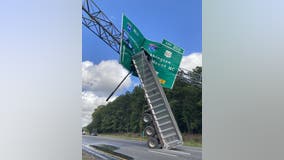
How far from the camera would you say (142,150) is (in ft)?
9.43

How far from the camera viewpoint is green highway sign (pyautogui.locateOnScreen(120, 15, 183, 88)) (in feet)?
9.29

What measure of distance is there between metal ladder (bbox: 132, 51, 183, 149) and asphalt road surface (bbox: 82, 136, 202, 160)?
7cm

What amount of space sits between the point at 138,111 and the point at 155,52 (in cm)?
58

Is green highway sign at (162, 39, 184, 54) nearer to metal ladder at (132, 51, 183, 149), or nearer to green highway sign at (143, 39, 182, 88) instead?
green highway sign at (143, 39, 182, 88)

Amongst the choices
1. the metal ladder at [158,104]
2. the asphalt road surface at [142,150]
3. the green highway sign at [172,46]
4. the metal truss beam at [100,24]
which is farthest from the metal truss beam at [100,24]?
the asphalt road surface at [142,150]

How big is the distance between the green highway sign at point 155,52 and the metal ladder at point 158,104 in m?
0.05

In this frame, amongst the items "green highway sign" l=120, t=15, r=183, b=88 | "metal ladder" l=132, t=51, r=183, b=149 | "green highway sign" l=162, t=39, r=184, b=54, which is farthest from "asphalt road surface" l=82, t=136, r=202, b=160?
"green highway sign" l=162, t=39, r=184, b=54

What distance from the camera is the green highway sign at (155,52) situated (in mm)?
2832

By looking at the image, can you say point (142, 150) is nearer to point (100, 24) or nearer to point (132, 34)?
point (132, 34)

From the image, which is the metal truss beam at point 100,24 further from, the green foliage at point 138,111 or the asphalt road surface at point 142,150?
the asphalt road surface at point 142,150
